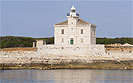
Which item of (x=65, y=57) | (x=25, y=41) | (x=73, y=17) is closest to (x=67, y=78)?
(x=65, y=57)

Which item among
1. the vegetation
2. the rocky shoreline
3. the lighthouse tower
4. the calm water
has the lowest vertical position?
the calm water

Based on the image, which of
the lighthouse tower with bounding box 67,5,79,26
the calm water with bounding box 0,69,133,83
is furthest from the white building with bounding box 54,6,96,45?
the calm water with bounding box 0,69,133,83

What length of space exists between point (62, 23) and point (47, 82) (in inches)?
815

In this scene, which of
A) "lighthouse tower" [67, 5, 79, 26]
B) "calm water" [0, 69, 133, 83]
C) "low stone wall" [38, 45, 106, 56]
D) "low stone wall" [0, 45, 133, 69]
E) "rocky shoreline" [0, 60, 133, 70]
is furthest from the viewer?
"lighthouse tower" [67, 5, 79, 26]

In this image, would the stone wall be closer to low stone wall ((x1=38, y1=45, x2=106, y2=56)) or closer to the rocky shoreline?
low stone wall ((x1=38, y1=45, x2=106, y2=56))

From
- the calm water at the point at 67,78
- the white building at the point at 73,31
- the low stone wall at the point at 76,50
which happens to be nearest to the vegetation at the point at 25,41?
the white building at the point at 73,31

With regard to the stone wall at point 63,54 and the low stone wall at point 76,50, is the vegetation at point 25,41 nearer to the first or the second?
the stone wall at point 63,54

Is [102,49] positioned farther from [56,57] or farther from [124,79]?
[124,79]

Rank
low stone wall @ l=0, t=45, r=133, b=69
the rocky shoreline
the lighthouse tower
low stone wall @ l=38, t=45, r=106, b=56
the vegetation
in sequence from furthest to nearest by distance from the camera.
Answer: the vegetation
the lighthouse tower
low stone wall @ l=38, t=45, r=106, b=56
low stone wall @ l=0, t=45, r=133, b=69
the rocky shoreline

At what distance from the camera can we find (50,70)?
177ft

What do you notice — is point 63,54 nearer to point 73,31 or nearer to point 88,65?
point 88,65

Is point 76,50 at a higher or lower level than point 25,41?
lower

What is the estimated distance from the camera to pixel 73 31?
60.2 metres

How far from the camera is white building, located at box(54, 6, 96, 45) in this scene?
5988 centimetres
